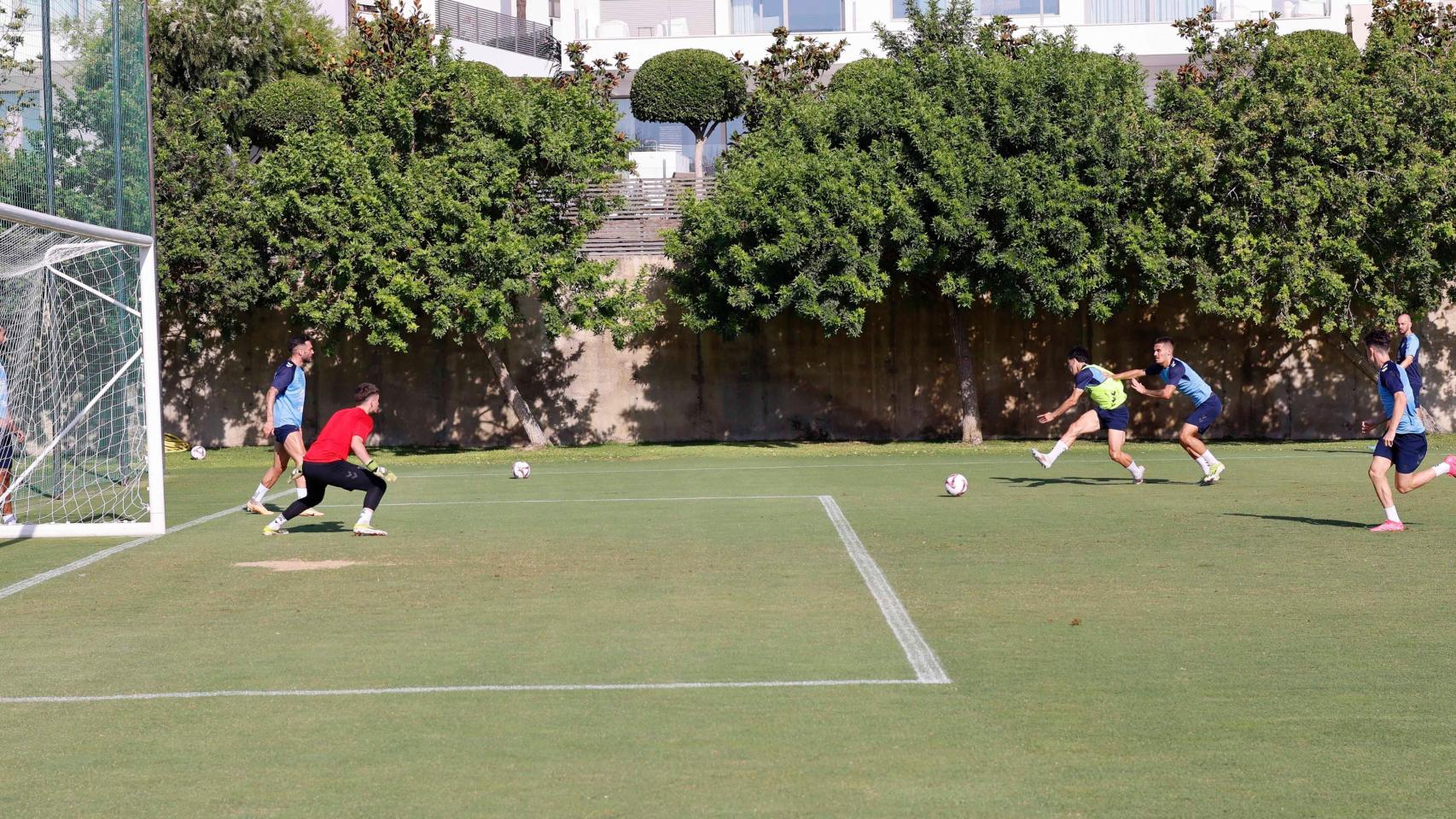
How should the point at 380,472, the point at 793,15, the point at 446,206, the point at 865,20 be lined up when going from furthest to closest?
the point at 793,15, the point at 865,20, the point at 446,206, the point at 380,472

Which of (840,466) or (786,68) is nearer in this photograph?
(840,466)

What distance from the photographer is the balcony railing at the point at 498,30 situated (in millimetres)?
46125

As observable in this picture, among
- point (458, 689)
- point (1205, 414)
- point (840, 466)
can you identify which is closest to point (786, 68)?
point (840, 466)

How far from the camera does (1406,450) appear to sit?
13.4 m

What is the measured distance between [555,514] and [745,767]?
10.7 m

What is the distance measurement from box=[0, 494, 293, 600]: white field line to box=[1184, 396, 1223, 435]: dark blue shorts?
11.2 m

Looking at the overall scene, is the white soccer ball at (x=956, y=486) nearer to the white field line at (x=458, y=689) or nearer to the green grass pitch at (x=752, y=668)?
the green grass pitch at (x=752, y=668)

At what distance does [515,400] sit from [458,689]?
22.4m

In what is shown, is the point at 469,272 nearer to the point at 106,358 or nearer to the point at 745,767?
the point at 106,358

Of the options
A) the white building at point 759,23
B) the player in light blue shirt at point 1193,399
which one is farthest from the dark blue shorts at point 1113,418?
the white building at point 759,23

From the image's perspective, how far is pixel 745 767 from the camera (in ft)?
20.1

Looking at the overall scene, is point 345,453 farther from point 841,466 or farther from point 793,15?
point 793,15

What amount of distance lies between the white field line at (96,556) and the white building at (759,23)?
2695 cm

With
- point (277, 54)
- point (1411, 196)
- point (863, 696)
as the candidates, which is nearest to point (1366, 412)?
point (1411, 196)
